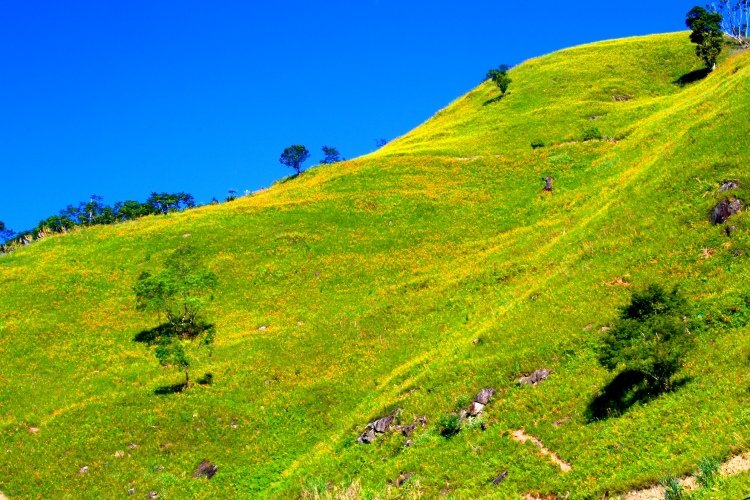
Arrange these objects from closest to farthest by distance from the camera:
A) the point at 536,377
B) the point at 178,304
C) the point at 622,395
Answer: the point at 622,395 → the point at 536,377 → the point at 178,304

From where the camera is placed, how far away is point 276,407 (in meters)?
38.9

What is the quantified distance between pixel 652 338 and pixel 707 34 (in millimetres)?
107993

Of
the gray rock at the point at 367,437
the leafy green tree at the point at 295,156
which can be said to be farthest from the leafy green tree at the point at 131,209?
the gray rock at the point at 367,437

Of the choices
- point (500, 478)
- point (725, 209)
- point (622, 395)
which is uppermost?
point (725, 209)

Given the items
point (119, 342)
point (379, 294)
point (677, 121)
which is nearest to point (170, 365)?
point (119, 342)

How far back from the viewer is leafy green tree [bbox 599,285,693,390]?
77.7 ft

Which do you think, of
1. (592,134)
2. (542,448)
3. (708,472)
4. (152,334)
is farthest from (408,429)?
(592,134)

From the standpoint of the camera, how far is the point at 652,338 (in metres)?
24.0

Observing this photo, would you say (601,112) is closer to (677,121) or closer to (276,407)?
(677,121)

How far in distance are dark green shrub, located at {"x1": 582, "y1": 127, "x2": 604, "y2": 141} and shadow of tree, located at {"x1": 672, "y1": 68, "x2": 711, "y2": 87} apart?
32.9 metres

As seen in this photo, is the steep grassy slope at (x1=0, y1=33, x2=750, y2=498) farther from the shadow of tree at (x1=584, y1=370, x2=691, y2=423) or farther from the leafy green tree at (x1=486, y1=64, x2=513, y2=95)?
the leafy green tree at (x1=486, y1=64, x2=513, y2=95)

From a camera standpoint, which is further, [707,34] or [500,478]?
[707,34]

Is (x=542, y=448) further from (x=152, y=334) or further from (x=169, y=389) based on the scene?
(x=152, y=334)

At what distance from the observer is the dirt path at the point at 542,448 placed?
2272 centimetres
